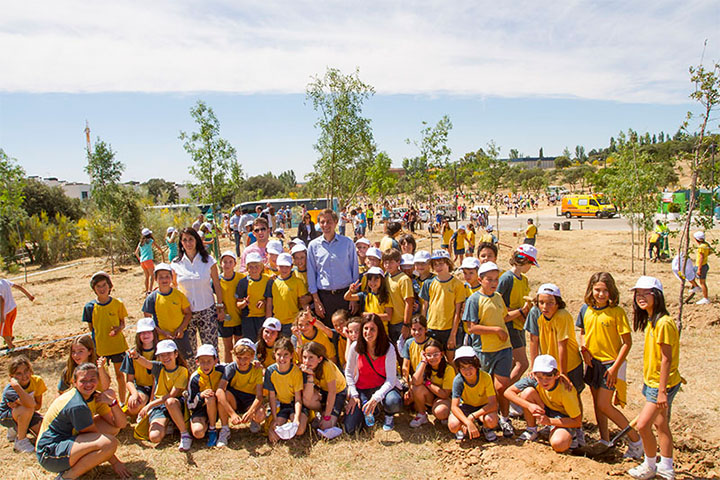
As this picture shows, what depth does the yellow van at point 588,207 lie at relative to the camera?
37812 mm

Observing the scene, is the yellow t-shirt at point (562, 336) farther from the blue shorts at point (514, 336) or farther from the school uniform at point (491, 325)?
the blue shorts at point (514, 336)

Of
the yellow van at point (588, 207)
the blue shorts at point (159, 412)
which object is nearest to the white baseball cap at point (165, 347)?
the blue shorts at point (159, 412)

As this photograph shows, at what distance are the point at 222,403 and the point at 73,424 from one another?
128cm

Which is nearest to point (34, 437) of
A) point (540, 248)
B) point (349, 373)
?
point (349, 373)

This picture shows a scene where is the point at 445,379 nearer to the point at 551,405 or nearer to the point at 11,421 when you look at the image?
the point at 551,405

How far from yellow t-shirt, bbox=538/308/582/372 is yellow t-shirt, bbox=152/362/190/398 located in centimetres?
367

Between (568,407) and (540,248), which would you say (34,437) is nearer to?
(568,407)

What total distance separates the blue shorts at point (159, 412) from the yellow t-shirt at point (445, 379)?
2556mm

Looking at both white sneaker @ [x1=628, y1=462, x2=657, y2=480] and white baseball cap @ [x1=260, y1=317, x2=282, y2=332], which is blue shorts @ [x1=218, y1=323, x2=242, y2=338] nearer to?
white baseball cap @ [x1=260, y1=317, x2=282, y2=332]

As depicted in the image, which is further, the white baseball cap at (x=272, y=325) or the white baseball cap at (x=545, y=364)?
the white baseball cap at (x=272, y=325)

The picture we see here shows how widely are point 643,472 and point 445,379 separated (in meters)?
1.84

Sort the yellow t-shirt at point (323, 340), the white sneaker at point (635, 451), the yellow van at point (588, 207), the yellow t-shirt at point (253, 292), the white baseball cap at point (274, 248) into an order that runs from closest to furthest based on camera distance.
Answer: the white sneaker at point (635, 451)
the yellow t-shirt at point (323, 340)
the yellow t-shirt at point (253, 292)
the white baseball cap at point (274, 248)
the yellow van at point (588, 207)

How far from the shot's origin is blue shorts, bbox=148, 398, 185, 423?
4.72 meters

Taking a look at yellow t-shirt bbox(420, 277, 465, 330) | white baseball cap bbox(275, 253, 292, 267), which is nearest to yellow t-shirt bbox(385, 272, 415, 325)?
yellow t-shirt bbox(420, 277, 465, 330)
